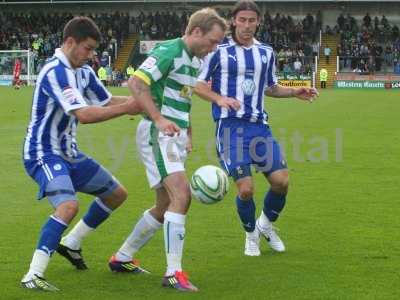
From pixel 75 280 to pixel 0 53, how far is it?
4361cm

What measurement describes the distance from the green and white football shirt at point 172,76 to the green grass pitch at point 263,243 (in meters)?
1.35

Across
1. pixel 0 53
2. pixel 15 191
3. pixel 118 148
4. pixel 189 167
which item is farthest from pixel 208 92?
pixel 0 53

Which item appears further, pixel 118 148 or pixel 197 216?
pixel 118 148

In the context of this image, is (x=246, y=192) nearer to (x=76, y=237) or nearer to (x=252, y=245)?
(x=252, y=245)

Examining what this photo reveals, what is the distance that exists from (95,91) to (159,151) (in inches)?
33.7

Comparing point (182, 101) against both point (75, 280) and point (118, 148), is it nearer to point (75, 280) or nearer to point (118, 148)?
point (75, 280)

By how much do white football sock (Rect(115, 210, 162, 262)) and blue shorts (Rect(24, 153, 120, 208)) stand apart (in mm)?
368

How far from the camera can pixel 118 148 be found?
52.3ft

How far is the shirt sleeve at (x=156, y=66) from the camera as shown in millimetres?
5887

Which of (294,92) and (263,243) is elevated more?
(294,92)

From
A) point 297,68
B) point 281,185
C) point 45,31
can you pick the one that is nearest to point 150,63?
point 281,185

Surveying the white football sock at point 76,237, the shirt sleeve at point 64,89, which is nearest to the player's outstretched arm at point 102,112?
the shirt sleeve at point 64,89

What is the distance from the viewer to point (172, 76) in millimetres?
6117

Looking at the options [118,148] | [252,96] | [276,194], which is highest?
[252,96]
